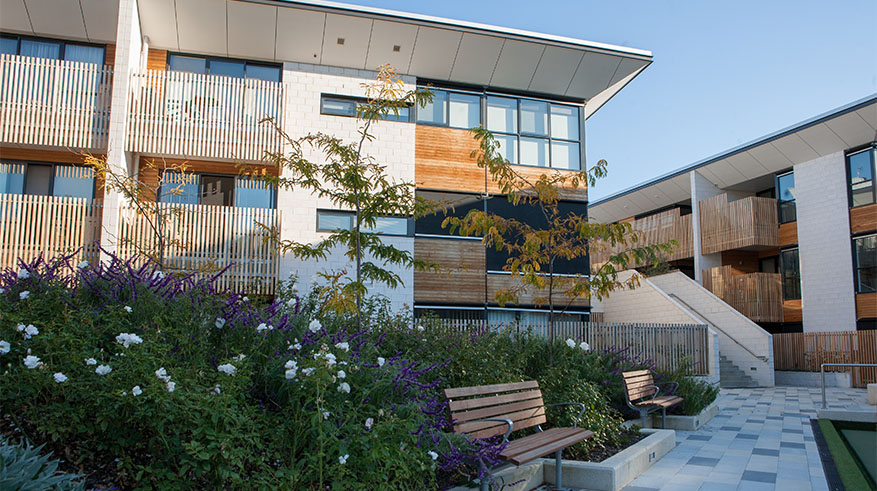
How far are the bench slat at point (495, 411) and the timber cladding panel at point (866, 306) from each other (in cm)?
1930

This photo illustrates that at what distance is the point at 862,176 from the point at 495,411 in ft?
69.3

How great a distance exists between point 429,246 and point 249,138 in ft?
17.6

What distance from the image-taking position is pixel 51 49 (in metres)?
16.3

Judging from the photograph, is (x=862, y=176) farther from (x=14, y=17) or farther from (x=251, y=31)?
(x=14, y=17)

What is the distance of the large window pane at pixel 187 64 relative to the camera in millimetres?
17219

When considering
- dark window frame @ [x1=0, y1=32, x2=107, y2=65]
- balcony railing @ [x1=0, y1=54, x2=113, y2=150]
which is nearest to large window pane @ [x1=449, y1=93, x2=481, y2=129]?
balcony railing @ [x1=0, y1=54, x2=113, y2=150]

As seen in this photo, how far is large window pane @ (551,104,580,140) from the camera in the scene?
767 inches

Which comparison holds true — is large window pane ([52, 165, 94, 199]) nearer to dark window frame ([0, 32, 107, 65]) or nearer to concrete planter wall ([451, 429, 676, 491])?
dark window frame ([0, 32, 107, 65])

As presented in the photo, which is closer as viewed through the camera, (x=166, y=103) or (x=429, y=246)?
(x=166, y=103)

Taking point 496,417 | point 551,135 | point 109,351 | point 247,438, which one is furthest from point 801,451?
point 551,135

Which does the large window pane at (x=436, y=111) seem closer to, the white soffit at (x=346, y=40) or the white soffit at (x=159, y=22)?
the white soffit at (x=346, y=40)

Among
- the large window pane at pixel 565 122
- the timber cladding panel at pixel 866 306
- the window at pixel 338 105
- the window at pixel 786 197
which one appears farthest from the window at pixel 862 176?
the window at pixel 338 105

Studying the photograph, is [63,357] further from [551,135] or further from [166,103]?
[551,135]

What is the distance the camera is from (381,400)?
4723 mm
